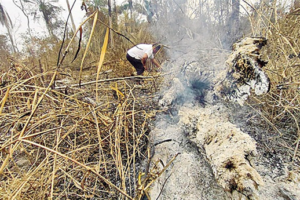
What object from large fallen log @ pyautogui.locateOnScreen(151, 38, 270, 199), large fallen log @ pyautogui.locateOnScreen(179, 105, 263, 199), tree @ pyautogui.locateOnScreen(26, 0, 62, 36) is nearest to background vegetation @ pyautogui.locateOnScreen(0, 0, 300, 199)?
large fallen log @ pyautogui.locateOnScreen(151, 38, 270, 199)

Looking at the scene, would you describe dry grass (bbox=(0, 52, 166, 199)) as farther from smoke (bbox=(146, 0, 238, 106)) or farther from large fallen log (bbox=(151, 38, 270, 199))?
smoke (bbox=(146, 0, 238, 106))

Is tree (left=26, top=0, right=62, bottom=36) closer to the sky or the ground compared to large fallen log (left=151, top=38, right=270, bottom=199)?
closer to the sky

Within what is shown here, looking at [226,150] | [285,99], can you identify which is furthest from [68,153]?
[285,99]

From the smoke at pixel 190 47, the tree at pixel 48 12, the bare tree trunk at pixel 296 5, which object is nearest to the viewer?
the bare tree trunk at pixel 296 5

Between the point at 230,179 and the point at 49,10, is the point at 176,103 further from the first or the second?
the point at 49,10

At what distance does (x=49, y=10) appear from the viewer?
38.8 feet

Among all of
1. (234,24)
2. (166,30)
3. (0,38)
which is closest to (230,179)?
(234,24)

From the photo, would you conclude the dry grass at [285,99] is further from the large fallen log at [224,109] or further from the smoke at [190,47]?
the smoke at [190,47]

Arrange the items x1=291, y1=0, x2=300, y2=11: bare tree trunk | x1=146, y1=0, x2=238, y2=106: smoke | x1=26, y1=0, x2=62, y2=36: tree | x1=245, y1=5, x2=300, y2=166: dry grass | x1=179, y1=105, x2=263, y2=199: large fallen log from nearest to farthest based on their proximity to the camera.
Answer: x1=179, y1=105, x2=263, y2=199: large fallen log, x1=245, y1=5, x2=300, y2=166: dry grass, x1=291, y1=0, x2=300, y2=11: bare tree trunk, x1=146, y1=0, x2=238, y2=106: smoke, x1=26, y1=0, x2=62, y2=36: tree

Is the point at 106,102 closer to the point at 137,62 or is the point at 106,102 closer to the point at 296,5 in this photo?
the point at 296,5

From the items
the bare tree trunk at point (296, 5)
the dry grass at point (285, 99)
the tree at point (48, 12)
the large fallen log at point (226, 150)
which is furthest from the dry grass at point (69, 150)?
the tree at point (48, 12)

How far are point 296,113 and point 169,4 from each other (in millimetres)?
3486

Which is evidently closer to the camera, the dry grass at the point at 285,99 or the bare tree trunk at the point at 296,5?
the dry grass at the point at 285,99

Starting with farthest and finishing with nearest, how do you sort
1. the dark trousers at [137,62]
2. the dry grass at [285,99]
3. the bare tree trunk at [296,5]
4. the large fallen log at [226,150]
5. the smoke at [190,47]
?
the dark trousers at [137,62] < the smoke at [190,47] < the bare tree trunk at [296,5] < the dry grass at [285,99] < the large fallen log at [226,150]
